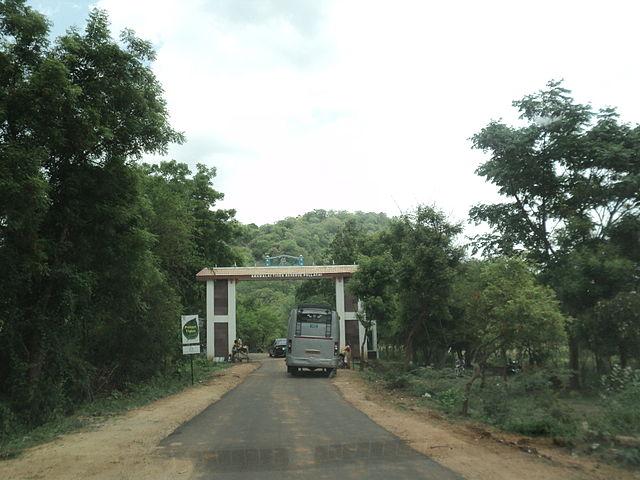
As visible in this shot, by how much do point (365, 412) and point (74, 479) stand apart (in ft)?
25.8

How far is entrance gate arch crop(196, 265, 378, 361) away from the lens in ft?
126

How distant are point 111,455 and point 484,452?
5.92 metres

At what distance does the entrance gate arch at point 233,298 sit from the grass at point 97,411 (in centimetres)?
1285

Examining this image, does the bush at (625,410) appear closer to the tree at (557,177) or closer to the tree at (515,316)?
the tree at (515,316)

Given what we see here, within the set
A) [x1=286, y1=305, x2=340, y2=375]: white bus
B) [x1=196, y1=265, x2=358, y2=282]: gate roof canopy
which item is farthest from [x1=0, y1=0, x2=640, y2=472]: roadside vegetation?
[x1=196, y1=265, x2=358, y2=282]: gate roof canopy

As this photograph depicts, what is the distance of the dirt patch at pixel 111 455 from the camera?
7582 millimetres

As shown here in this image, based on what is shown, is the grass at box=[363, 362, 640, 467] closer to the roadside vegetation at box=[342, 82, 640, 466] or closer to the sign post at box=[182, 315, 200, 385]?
the roadside vegetation at box=[342, 82, 640, 466]

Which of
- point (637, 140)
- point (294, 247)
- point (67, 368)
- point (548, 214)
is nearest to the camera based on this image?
point (67, 368)

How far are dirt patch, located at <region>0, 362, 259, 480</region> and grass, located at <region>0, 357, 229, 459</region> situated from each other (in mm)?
413

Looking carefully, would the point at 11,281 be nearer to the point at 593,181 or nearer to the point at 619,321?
the point at 619,321

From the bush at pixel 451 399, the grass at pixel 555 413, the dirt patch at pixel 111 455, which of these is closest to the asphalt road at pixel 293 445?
the dirt patch at pixel 111 455

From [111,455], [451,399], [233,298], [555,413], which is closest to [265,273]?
[233,298]

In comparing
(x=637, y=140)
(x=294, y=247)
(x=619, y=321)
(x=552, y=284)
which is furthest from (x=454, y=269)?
(x=294, y=247)

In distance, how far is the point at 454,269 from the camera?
74.1 feet
